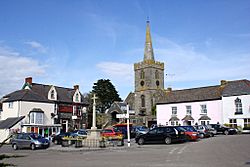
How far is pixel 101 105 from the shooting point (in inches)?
3351

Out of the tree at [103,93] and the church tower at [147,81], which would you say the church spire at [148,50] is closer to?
the church tower at [147,81]

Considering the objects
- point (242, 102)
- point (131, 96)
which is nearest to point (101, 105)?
point (131, 96)

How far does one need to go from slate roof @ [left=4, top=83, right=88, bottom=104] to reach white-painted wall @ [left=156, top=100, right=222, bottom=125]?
52.5 ft

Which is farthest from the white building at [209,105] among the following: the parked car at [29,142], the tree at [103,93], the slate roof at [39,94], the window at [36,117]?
the parked car at [29,142]

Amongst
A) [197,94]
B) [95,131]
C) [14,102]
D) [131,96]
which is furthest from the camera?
[131,96]

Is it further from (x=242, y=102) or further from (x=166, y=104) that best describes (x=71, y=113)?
(x=242, y=102)

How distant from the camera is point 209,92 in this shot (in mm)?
52844

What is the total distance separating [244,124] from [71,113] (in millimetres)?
29616

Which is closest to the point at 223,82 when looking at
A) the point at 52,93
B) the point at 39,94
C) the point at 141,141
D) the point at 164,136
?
the point at 52,93

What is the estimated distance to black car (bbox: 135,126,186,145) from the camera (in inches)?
967

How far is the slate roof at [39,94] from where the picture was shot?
44.7 metres

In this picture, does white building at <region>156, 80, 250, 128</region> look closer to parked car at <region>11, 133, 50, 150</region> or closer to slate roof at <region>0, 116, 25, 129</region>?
slate roof at <region>0, 116, 25, 129</region>

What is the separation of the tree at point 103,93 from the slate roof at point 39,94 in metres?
29.4

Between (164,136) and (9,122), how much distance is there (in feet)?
88.6
